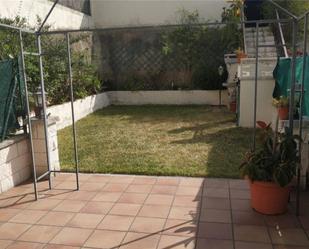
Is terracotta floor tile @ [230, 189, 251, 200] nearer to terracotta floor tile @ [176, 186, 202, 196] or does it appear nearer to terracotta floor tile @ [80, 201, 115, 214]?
terracotta floor tile @ [176, 186, 202, 196]

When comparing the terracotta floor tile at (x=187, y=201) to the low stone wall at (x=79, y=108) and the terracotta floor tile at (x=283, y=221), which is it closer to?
the terracotta floor tile at (x=283, y=221)

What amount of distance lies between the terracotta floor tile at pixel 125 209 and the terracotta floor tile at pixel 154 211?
0.06 m

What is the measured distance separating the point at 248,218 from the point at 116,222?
1156mm

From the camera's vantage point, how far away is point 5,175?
3566 millimetres

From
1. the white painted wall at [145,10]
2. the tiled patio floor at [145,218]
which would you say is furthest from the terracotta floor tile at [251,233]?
the white painted wall at [145,10]

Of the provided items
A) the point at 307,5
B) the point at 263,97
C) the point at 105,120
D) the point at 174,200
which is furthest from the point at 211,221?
the point at 307,5

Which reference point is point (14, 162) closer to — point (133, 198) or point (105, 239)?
point (133, 198)

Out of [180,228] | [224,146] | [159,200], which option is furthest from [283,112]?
[180,228]

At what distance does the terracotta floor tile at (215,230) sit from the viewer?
8.51ft

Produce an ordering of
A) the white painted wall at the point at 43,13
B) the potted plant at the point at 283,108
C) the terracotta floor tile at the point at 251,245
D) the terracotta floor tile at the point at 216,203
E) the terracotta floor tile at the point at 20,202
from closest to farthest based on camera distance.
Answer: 1. the terracotta floor tile at the point at 251,245
2. the terracotta floor tile at the point at 216,203
3. the terracotta floor tile at the point at 20,202
4. the potted plant at the point at 283,108
5. the white painted wall at the point at 43,13

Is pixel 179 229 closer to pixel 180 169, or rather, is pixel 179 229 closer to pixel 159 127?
pixel 180 169

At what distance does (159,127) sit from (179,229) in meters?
4.06

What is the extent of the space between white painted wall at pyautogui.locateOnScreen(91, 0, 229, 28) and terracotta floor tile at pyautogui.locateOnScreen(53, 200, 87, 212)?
839 cm

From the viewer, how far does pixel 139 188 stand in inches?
142
